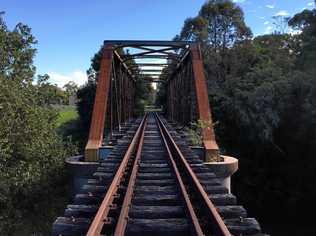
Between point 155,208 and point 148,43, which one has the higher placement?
point 148,43

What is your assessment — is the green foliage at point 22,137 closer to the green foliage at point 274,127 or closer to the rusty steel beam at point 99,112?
the rusty steel beam at point 99,112

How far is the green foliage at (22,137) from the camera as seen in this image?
12906 mm

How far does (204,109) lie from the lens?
13.5m

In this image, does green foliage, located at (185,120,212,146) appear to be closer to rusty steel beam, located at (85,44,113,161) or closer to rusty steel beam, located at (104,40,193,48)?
rusty steel beam, located at (85,44,113,161)

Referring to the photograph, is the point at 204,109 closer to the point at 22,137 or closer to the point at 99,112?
the point at 99,112

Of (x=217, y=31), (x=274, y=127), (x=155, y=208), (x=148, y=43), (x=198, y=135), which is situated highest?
(x=217, y=31)

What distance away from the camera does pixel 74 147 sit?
17.2 meters

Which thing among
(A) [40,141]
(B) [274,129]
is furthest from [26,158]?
(B) [274,129]

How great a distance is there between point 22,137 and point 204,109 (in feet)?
19.9

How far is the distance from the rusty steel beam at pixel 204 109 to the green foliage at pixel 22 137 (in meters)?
5.13

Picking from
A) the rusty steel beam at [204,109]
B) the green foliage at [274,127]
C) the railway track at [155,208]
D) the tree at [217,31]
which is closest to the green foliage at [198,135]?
the rusty steel beam at [204,109]

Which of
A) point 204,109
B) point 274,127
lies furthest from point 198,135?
point 274,127

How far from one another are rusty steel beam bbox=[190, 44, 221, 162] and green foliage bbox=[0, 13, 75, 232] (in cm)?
513

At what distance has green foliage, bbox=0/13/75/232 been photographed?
42.3 ft
